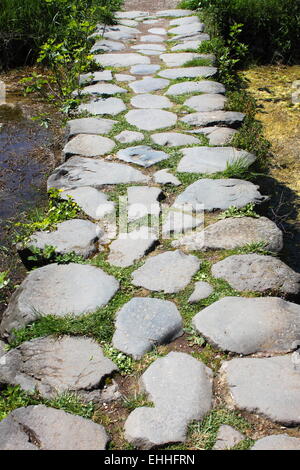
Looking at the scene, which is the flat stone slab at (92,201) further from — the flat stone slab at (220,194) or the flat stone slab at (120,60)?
the flat stone slab at (120,60)

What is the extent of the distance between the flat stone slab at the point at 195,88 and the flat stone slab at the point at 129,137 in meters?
0.96

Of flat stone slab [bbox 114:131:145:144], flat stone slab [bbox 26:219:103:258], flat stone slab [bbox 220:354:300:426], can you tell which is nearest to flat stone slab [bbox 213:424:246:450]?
flat stone slab [bbox 220:354:300:426]

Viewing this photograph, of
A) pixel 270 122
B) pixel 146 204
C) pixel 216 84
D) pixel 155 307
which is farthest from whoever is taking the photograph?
pixel 270 122

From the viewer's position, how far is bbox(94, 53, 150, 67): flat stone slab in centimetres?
541

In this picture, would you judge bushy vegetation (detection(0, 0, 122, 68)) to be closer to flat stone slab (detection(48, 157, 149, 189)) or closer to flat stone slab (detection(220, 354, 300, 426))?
flat stone slab (detection(48, 157, 149, 189))

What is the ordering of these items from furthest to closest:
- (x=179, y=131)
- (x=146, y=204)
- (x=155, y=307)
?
(x=179, y=131)
(x=146, y=204)
(x=155, y=307)

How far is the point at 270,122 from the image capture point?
5078mm

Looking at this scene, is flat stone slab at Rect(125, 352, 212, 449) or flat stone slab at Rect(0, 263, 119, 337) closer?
flat stone slab at Rect(125, 352, 212, 449)

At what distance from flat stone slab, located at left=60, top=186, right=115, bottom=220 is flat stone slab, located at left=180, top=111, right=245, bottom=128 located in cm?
127

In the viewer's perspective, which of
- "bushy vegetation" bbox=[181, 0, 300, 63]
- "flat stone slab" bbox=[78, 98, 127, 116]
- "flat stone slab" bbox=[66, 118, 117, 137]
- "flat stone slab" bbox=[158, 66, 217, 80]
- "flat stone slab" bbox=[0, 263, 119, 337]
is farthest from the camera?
"bushy vegetation" bbox=[181, 0, 300, 63]

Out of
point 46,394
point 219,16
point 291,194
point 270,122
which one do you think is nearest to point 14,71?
point 219,16

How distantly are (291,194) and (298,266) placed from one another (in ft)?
3.03

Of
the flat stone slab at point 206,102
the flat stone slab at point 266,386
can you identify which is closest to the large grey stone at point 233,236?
the flat stone slab at point 266,386
